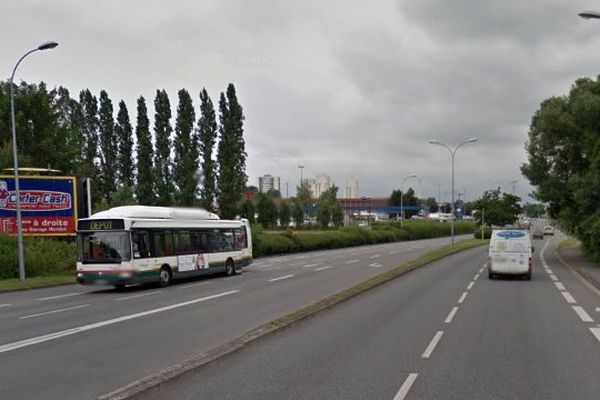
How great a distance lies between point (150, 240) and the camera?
78.8 feet

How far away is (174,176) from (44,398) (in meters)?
57.0

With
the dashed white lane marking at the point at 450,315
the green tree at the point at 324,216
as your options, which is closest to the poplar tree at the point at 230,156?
the green tree at the point at 324,216

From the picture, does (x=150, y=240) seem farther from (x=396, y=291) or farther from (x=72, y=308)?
(x=396, y=291)

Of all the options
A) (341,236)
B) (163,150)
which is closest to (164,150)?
(163,150)

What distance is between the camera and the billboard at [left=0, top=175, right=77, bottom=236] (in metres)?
31.1

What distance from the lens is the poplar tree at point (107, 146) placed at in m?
66.6

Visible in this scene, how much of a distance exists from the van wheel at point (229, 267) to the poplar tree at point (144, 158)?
110 feet

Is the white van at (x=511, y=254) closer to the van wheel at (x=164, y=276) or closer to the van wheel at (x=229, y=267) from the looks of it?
the van wheel at (x=229, y=267)

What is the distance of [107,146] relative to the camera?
6688 cm

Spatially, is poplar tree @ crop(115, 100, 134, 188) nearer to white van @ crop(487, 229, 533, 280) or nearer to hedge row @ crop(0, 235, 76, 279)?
hedge row @ crop(0, 235, 76, 279)

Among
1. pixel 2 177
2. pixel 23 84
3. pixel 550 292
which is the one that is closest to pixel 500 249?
pixel 550 292

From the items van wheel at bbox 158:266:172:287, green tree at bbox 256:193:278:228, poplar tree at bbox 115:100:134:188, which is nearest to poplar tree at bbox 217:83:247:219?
poplar tree at bbox 115:100:134:188

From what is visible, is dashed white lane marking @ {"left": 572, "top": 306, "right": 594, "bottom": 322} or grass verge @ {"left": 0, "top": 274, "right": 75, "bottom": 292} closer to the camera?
dashed white lane marking @ {"left": 572, "top": 306, "right": 594, "bottom": 322}

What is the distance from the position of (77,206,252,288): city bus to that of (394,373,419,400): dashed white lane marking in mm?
16359
